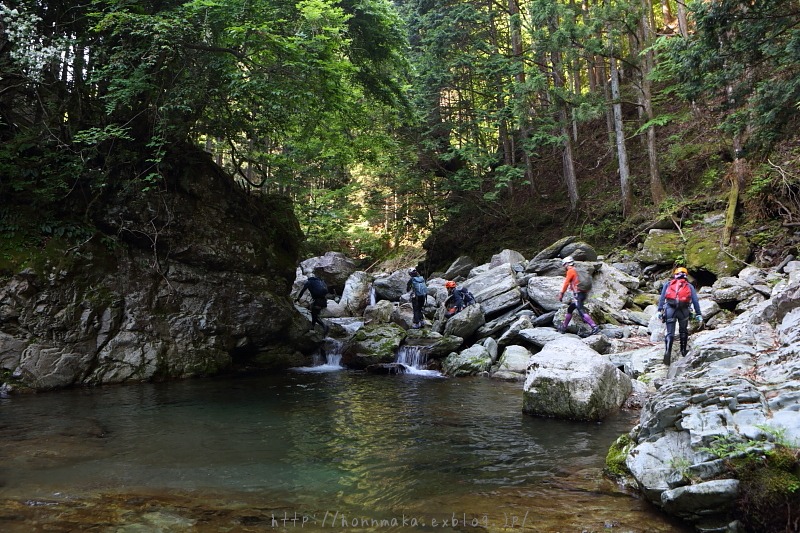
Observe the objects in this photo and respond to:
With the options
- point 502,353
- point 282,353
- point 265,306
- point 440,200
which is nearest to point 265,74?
point 265,306

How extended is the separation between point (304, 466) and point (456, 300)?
1052 centimetres

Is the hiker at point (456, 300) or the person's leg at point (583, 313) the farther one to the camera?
the hiker at point (456, 300)

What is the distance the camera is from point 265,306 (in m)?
14.2

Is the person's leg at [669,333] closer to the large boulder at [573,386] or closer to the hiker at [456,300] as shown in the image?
the large boulder at [573,386]

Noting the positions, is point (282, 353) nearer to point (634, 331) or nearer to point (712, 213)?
point (634, 331)

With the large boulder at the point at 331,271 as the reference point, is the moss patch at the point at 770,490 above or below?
below

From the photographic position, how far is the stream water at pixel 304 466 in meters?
4.54

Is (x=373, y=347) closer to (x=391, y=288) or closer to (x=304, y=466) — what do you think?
(x=391, y=288)

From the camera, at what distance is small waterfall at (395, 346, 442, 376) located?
44.7 ft

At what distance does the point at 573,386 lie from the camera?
8.03 metres

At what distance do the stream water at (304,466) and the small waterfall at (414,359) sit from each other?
3.34 meters

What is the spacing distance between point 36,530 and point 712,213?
18.9m

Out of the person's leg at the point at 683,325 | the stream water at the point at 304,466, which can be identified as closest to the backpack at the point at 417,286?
the stream water at the point at 304,466

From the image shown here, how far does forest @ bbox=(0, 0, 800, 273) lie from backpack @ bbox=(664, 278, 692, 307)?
3.19 metres
